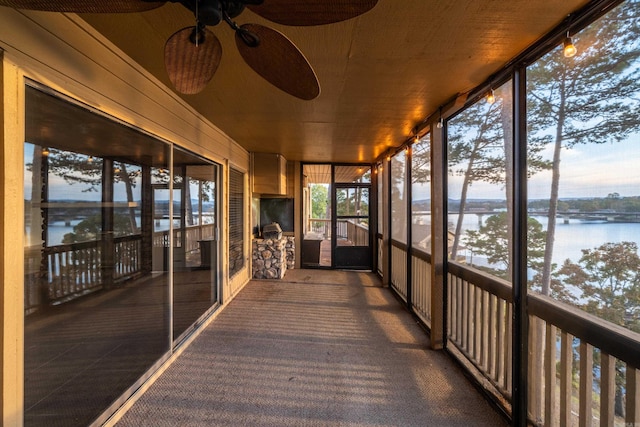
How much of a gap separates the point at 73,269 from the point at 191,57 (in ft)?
4.47

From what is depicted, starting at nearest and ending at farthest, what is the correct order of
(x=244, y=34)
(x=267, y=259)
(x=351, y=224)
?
(x=244, y=34) < (x=267, y=259) < (x=351, y=224)

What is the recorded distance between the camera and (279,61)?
1152 mm

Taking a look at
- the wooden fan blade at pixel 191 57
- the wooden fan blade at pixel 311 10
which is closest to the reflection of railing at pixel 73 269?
the wooden fan blade at pixel 191 57

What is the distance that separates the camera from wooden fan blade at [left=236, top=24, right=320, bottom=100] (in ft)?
3.46

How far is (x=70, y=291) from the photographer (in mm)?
1629

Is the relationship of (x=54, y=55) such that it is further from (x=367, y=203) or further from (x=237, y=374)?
(x=367, y=203)

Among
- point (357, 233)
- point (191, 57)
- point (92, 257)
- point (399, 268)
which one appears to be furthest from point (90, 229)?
point (357, 233)

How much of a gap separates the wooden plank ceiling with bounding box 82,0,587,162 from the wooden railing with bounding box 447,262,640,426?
60.3 inches

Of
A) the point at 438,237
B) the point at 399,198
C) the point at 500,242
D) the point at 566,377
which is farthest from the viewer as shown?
the point at 399,198


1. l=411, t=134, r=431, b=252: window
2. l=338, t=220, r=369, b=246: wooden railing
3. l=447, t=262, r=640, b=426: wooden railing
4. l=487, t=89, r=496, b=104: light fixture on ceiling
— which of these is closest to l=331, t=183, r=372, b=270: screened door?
l=338, t=220, r=369, b=246: wooden railing

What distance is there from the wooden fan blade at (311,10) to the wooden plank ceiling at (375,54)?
1.90ft

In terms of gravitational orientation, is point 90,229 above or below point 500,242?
above

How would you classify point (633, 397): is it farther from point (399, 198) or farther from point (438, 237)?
point (399, 198)

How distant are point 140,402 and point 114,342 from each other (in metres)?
0.46
